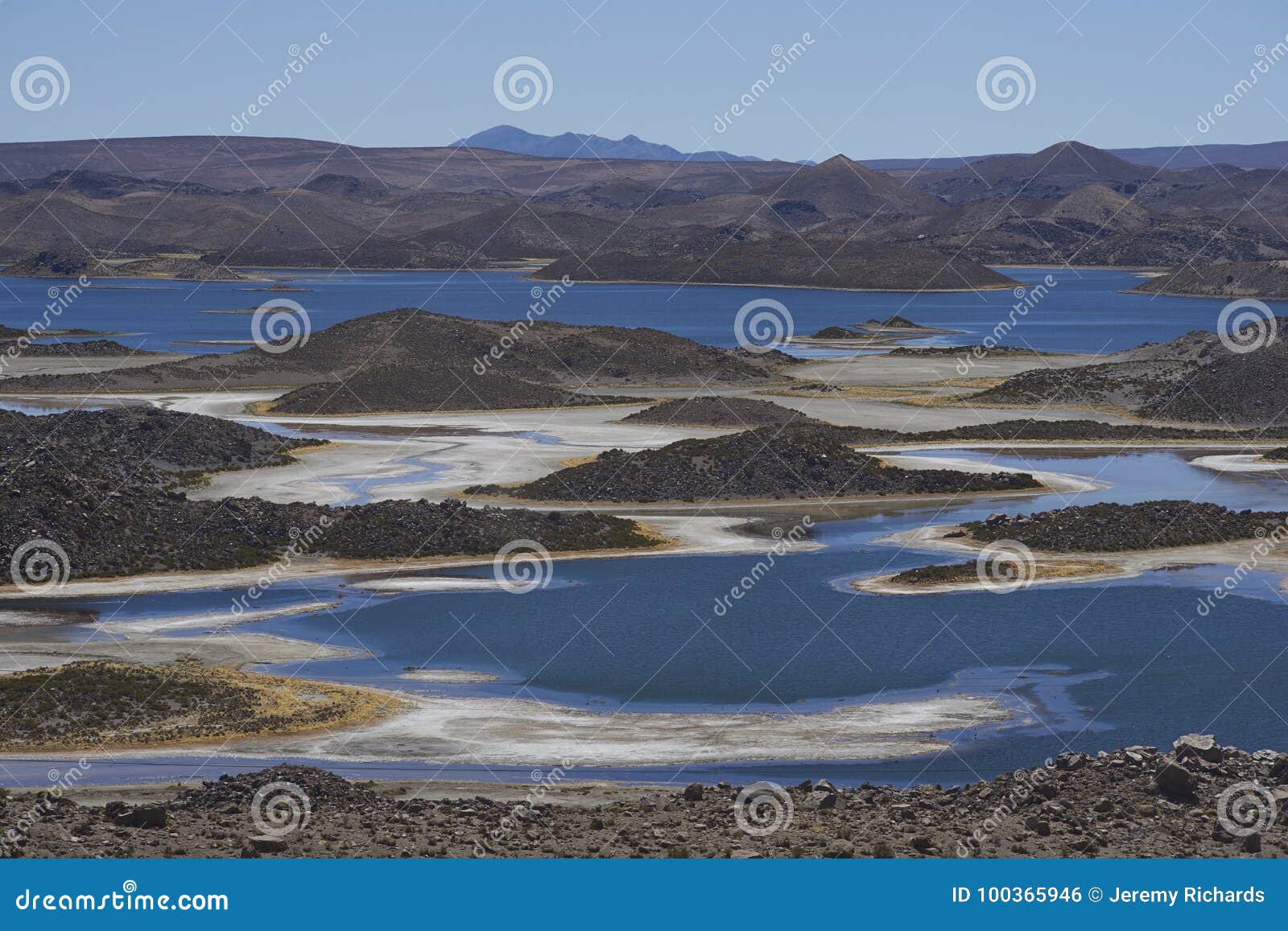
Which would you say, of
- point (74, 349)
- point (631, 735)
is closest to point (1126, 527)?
point (631, 735)

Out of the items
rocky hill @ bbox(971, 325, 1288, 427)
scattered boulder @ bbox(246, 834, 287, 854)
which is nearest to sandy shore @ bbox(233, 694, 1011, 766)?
scattered boulder @ bbox(246, 834, 287, 854)

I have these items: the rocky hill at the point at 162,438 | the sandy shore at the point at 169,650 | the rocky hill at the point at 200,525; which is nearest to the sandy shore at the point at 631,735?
the sandy shore at the point at 169,650

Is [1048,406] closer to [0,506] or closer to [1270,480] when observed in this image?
[1270,480]

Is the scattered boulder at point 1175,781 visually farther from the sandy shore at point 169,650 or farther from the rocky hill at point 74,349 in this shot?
the rocky hill at point 74,349

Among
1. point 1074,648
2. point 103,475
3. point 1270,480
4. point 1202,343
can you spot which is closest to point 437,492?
point 103,475

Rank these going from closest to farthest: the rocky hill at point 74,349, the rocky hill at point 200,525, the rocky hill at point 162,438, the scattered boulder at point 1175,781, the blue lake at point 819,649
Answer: the scattered boulder at point 1175,781, the blue lake at point 819,649, the rocky hill at point 200,525, the rocky hill at point 162,438, the rocky hill at point 74,349

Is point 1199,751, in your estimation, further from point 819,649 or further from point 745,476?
point 745,476
